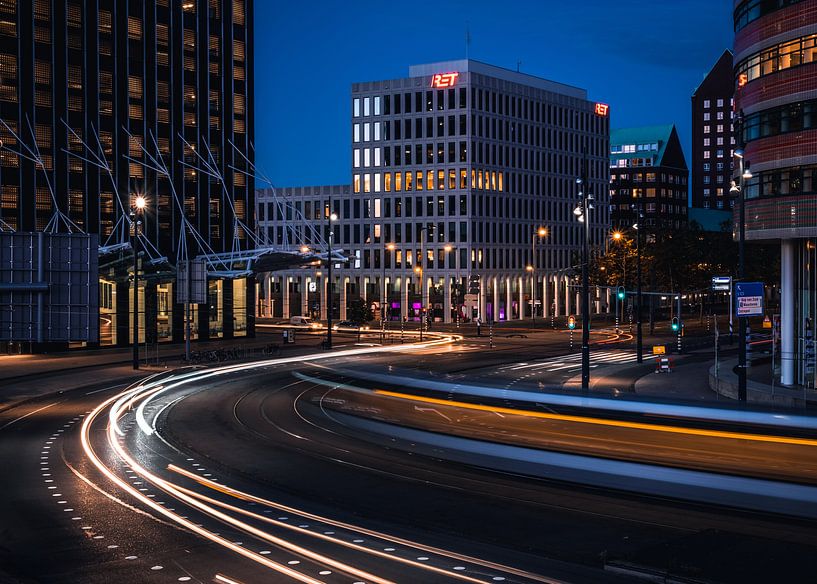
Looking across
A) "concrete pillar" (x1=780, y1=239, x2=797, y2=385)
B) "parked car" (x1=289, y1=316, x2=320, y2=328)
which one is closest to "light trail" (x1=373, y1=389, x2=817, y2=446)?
"concrete pillar" (x1=780, y1=239, x2=797, y2=385)

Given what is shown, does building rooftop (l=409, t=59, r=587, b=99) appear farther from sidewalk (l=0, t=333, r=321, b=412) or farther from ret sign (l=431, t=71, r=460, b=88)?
sidewalk (l=0, t=333, r=321, b=412)

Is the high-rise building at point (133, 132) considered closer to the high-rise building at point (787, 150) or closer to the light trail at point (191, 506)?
the light trail at point (191, 506)

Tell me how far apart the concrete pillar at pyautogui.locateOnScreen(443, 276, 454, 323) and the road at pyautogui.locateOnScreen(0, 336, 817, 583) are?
92.2 m

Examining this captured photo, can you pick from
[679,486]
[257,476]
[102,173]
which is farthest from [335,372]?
[102,173]

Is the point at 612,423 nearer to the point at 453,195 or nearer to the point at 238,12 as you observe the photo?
the point at 238,12

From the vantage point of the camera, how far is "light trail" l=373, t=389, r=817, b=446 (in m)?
18.8

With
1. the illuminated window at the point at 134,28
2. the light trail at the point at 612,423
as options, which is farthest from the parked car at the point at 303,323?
the light trail at the point at 612,423

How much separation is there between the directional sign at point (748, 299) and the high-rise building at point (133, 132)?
143 ft

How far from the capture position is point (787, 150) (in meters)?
40.1

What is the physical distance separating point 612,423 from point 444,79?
103166 mm

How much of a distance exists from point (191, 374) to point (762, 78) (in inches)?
1350

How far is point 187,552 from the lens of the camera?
16.0 meters

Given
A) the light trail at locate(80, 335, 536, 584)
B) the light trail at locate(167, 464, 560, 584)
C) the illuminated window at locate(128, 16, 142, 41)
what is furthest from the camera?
the illuminated window at locate(128, 16, 142, 41)

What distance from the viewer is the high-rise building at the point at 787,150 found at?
39.2m
